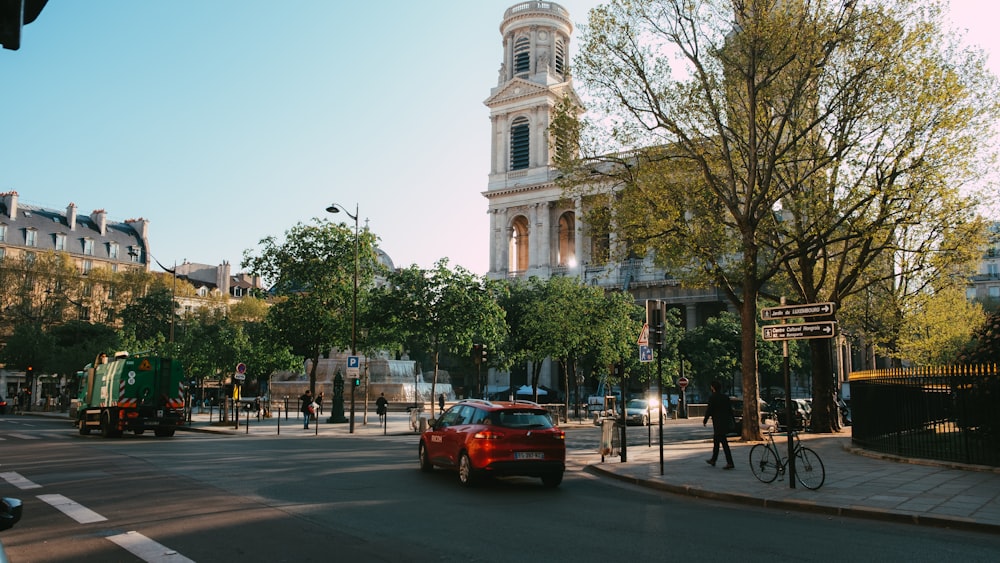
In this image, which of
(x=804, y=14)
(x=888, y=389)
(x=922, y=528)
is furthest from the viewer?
(x=804, y=14)

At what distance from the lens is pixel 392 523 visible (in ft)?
29.0

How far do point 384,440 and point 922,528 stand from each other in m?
18.6

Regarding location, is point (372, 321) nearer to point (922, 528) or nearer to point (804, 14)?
point (804, 14)

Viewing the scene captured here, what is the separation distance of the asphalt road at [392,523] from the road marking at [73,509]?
0.09 ft

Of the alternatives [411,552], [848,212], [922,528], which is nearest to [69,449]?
[411,552]

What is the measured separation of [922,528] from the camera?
9.24 metres

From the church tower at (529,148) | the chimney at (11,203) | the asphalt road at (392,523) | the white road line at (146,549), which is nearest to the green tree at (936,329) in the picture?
the asphalt road at (392,523)

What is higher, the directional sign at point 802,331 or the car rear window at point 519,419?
the directional sign at point 802,331

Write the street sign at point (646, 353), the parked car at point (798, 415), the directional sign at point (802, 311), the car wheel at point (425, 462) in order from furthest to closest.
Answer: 1. the parked car at point (798, 415)
2. the street sign at point (646, 353)
3. the car wheel at point (425, 462)
4. the directional sign at point (802, 311)

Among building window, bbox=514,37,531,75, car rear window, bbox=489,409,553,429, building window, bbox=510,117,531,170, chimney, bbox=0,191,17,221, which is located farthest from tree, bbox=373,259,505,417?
chimney, bbox=0,191,17,221

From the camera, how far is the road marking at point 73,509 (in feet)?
29.1

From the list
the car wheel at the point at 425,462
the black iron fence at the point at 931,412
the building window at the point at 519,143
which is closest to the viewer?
the black iron fence at the point at 931,412

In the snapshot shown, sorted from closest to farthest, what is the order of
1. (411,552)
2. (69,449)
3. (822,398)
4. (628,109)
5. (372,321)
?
(411,552)
(69,449)
(628,109)
(822,398)
(372,321)

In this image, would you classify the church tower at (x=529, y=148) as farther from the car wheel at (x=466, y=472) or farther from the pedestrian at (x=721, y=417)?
the car wheel at (x=466, y=472)
